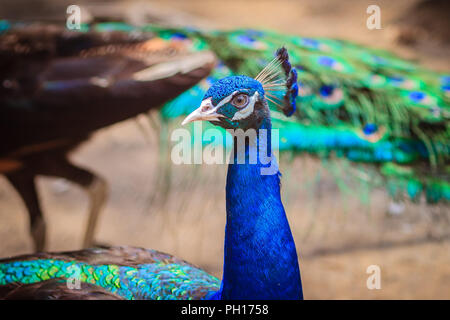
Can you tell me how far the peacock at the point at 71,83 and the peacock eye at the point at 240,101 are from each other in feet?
3.50

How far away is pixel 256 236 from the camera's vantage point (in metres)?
1.09

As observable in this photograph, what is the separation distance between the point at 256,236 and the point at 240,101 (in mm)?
295

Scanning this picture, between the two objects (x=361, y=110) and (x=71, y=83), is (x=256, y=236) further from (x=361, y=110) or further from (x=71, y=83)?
(x=71, y=83)

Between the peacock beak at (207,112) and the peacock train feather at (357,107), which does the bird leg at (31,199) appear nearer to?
the peacock train feather at (357,107)

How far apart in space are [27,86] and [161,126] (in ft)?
1.94

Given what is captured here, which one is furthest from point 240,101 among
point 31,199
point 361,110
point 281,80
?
point 31,199

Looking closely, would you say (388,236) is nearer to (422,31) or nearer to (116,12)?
(116,12)

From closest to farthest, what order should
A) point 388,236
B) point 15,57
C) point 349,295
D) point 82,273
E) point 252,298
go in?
1. point 252,298
2. point 82,273
3. point 15,57
4. point 349,295
5. point 388,236

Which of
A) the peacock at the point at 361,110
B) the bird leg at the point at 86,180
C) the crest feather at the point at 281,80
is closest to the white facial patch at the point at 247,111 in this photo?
the crest feather at the point at 281,80

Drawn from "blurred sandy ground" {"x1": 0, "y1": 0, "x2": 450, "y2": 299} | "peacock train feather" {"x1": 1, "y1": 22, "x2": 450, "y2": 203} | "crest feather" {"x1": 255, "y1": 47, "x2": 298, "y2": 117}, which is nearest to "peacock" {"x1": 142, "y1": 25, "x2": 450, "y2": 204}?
"peacock train feather" {"x1": 1, "y1": 22, "x2": 450, "y2": 203}

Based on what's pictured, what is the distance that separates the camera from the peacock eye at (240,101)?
1.07m

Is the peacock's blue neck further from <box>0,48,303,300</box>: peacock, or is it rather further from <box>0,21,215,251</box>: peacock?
<box>0,21,215,251</box>: peacock

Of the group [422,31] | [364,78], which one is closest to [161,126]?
[364,78]

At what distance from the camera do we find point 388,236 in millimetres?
2768
